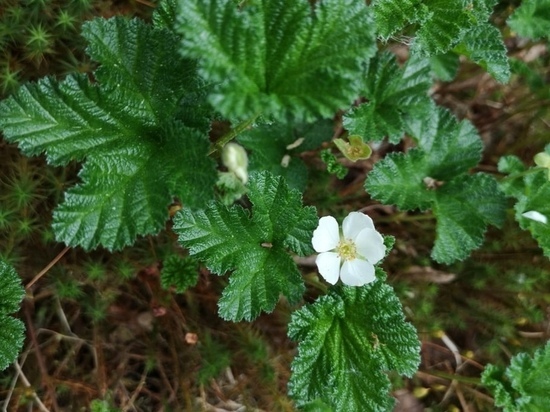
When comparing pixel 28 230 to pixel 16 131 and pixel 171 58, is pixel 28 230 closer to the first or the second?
pixel 16 131

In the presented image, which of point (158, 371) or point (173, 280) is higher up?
point (173, 280)

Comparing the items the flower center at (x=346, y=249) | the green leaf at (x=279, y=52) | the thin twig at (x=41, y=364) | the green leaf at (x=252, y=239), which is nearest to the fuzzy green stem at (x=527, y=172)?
the flower center at (x=346, y=249)

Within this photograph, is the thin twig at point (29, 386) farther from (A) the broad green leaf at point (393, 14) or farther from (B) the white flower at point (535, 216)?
(B) the white flower at point (535, 216)

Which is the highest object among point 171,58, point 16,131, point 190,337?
point 171,58

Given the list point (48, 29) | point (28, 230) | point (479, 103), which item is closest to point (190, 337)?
point (28, 230)

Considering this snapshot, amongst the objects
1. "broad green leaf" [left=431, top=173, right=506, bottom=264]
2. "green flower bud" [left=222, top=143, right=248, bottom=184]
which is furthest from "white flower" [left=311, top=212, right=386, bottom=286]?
"broad green leaf" [left=431, top=173, right=506, bottom=264]
